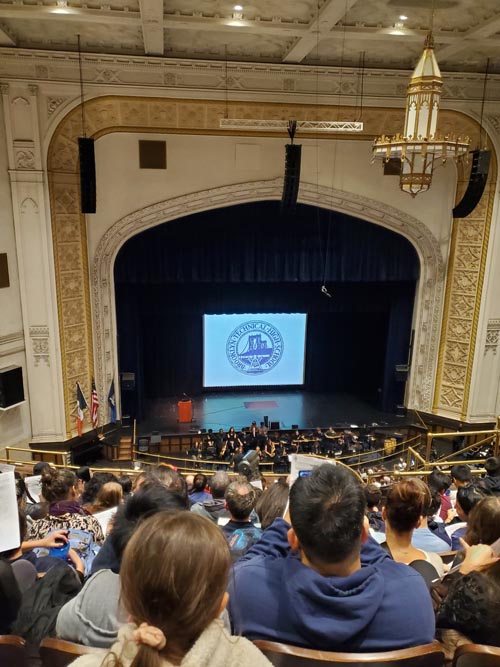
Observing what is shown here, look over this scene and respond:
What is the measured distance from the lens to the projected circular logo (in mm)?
14336

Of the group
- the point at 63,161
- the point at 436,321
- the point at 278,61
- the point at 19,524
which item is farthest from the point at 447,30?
the point at 19,524

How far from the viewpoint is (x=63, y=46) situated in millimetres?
9289

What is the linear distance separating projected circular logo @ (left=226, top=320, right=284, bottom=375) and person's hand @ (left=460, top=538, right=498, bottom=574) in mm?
11970

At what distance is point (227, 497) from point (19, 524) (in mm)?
1179

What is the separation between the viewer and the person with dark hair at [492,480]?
4062 mm

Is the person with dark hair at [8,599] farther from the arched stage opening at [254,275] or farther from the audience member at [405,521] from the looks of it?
the arched stage opening at [254,275]

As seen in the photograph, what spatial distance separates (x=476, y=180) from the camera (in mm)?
9414

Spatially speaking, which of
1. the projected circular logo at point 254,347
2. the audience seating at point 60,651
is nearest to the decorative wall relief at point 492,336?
the projected circular logo at point 254,347

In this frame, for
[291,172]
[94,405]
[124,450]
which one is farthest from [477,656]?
[124,450]

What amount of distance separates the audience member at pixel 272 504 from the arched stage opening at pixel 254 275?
9102 mm

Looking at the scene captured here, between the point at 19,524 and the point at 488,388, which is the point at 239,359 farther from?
the point at 19,524

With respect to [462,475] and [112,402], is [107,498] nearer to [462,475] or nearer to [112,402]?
[462,475]

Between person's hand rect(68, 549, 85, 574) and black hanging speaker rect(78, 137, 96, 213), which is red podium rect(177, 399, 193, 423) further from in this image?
person's hand rect(68, 549, 85, 574)

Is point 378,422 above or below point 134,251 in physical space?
below
